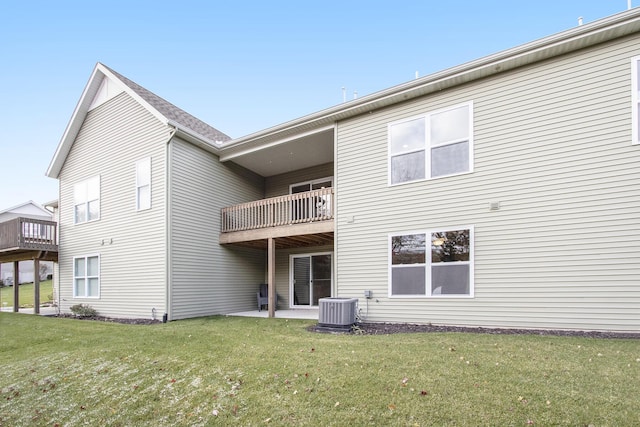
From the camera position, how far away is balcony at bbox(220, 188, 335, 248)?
998 cm

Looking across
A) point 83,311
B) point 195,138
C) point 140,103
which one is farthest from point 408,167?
point 83,311

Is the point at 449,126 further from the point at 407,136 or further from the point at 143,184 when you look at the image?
the point at 143,184

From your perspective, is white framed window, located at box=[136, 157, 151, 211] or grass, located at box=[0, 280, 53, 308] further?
grass, located at box=[0, 280, 53, 308]

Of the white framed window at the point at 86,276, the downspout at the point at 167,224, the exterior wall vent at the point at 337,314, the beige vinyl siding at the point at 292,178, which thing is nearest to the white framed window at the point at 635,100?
the exterior wall vent at the point at 337,314

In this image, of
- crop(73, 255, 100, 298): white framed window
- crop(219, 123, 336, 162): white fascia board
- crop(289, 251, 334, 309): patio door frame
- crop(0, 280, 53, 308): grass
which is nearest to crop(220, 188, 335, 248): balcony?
crop(289, 251, 334, 309): patio door frame

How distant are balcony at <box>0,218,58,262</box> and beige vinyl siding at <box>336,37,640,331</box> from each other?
1266 centimetres

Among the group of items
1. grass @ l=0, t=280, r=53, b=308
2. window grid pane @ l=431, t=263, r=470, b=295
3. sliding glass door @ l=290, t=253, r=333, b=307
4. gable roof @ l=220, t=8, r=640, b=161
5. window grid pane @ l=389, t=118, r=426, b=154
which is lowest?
grass @ l=0, t=280, r=53, b=308

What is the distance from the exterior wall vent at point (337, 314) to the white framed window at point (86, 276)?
29.7 ft

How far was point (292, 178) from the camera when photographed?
45.0 feet

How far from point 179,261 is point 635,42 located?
Answer: 1182 cm

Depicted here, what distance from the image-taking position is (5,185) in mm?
38375

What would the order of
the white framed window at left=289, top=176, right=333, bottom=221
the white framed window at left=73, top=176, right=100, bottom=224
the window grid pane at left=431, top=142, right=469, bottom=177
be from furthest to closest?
the white framed window at left=73, top=176, right=100, bottom=224
the white framed window at left=289, top=176, right=333, bottom=221
the window grid pane at left=431, top=142, right=469, bottom=177

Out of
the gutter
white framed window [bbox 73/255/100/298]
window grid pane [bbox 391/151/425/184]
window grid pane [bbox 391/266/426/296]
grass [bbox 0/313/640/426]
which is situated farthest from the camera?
white framed window [bbox 73/255/100/298]

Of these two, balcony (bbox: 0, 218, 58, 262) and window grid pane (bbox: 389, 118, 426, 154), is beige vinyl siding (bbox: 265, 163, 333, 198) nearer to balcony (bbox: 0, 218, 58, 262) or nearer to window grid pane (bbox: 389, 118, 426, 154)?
window grid pane (bbox: 389, 118, 426, 154)
